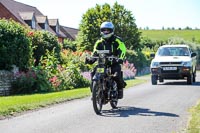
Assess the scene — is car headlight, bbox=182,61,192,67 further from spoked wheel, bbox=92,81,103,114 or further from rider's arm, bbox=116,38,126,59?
spoked wheel, bbox=92,81,103,114

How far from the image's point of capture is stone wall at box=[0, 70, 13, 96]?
17.6 m

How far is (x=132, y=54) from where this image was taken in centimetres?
3962

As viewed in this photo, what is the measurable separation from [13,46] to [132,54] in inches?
833

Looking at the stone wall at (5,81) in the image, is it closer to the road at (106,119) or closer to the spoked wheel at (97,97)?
the road at (106,119)

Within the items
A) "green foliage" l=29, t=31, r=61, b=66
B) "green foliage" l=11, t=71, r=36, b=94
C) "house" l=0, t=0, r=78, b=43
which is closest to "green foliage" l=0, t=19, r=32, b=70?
"green foliage" l=11, t=71, r=36, b=94

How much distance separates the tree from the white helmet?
4769 centimetres

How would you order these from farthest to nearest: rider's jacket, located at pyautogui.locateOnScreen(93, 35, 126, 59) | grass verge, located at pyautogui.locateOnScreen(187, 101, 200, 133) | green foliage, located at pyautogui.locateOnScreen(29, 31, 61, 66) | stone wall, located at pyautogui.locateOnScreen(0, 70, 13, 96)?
1. green foliage, located at pyautogui.locateOnScreen(29, 31, 61, 66)
2. stone wall, located at pyautogui.locateOnScreen(0, 70, 13, 96)
3. rider's jacket, located at pyautogui.locateOnScreen(93, 35, 126, 59)
4. grass verge, located at pyautogui.locateOnScreen(187, 101, 200, 133)

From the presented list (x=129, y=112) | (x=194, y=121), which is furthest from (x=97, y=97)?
(x=194, y=121)

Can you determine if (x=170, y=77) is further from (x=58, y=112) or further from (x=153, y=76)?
(x=58, y=112)

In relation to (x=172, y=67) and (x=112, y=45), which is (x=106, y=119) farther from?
(x=172, y=67)

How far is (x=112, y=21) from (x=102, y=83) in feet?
170

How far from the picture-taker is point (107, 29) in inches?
444

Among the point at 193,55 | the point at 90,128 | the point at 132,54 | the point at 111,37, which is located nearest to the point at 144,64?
the point at 132,54

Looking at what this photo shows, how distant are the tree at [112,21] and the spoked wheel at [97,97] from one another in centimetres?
4826
